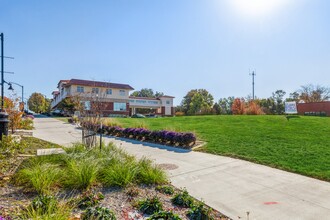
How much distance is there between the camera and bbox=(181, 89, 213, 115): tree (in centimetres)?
4759

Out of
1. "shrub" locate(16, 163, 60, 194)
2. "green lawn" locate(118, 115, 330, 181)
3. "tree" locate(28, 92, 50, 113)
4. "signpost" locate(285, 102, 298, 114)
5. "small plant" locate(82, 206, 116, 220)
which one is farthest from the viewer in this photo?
"tree" locate(28, 92, 50, 113)

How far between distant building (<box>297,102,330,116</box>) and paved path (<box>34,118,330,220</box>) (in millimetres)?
23641

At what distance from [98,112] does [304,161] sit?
7.00 m

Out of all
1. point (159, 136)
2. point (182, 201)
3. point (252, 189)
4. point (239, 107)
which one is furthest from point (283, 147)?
point (239, 107)

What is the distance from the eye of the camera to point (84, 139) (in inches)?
332

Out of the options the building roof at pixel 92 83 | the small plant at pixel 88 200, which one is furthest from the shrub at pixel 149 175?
the building roof at pixel 92 83

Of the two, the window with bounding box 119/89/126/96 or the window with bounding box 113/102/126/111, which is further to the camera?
the window with bounding box 119/89/126/96

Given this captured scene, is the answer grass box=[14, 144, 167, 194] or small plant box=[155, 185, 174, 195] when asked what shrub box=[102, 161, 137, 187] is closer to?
grass box=[14, 144, 167, 194]

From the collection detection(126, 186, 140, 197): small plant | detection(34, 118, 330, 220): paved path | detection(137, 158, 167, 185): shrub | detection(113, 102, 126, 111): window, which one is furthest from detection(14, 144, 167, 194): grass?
detection(113, 102, 126, 111): window

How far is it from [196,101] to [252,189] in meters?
43.5

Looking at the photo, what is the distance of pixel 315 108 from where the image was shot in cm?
2612

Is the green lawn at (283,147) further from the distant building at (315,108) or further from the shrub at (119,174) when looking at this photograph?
the distant building at (315,108)

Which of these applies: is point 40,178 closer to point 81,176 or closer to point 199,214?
Answer: point 81,176

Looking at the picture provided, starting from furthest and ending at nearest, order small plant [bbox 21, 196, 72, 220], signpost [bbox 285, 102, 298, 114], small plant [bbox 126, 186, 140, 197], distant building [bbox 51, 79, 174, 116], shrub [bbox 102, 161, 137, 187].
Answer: distant building [bbox 51, 79, 174, 116], signpost [bbox 285, 102, 298, 114], shrub [bbox 102, 161, 137, 187], small plant [bbox 126, 186, 140, 197], small plant [bbox 21, 196, 72, 220]
